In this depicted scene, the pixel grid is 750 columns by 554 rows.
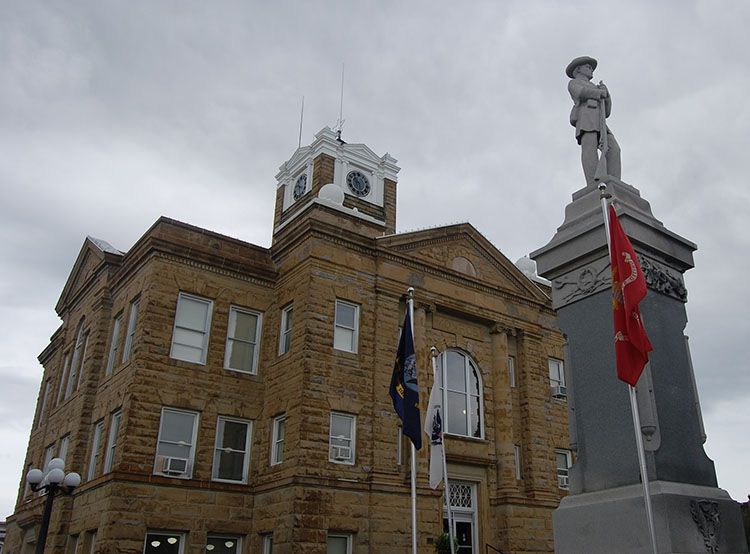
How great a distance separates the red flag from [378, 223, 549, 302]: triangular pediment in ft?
55.9

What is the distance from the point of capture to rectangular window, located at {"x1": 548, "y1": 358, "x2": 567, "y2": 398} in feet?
90.4

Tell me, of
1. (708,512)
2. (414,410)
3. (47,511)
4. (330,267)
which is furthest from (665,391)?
(330,267)

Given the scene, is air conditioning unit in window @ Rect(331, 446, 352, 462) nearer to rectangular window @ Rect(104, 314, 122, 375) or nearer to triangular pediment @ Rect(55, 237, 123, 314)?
rectangular window @ Rect(104, 314, 122, 375)

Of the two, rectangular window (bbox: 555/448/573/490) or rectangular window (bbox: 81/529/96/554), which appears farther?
rectangular window (bbox: 555/448/573/490)

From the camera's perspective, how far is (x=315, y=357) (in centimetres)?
2166

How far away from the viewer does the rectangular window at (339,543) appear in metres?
20.2

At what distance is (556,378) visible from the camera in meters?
28.5

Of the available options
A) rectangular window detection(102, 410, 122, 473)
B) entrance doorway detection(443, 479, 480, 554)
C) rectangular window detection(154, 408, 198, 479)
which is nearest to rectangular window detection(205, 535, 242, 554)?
rectangular window detection(154, 408, 198, 479)

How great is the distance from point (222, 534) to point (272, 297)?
308 inches

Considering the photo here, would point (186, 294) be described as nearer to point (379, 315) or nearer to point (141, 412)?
point (141, 412)

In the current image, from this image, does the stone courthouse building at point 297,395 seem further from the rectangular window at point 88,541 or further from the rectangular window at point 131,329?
the rectangular window at point 88,541

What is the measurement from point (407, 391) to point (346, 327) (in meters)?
8.22

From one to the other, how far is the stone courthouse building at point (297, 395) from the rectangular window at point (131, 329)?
74 mm

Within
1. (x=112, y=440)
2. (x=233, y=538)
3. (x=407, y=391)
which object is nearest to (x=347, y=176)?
(x=112, y=440)
